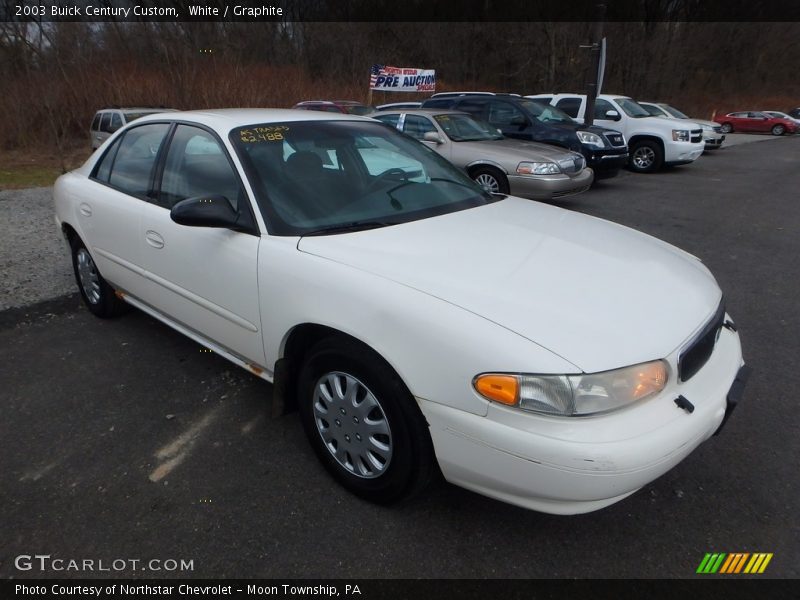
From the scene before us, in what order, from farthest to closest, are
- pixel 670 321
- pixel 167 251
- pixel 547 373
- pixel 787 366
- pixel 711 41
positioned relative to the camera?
1. pixel 711 41
2. pixel 787 366
3. pixel 167 251
4. pixel 670 321
5. pixel 547 373

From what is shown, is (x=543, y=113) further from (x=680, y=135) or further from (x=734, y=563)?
(x=734, y=563)

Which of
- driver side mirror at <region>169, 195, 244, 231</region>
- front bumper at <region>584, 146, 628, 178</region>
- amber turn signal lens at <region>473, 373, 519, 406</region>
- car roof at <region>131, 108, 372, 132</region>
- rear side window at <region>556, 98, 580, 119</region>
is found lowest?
front bumper at <region>584, 146, 628, 178</region>

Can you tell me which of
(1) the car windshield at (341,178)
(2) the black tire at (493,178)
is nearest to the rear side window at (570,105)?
(2) the black tire at (493,178)

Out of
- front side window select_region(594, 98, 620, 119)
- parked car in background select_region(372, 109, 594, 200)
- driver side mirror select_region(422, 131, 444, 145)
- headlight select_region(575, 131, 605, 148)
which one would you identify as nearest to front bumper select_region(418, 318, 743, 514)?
parked car in background select_region(372, 109, 594, 200)

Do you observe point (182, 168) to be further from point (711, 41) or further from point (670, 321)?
point (711, 41)

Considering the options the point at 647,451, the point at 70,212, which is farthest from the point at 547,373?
the point at 70,212

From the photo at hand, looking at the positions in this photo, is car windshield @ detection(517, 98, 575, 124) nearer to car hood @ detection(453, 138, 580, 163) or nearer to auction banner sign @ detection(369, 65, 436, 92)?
car hood @ detection(453, 138, 580, 163)

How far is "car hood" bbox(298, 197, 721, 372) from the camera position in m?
1.87

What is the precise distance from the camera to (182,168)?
3.08 m

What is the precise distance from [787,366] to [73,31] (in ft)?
76.0

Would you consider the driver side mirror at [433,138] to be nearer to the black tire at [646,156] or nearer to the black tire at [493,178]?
the black tire at [493,178]

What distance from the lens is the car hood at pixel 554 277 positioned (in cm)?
187

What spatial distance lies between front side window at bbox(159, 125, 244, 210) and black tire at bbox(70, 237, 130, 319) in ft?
4.04

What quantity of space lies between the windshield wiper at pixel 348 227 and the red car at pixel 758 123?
3289 cm
